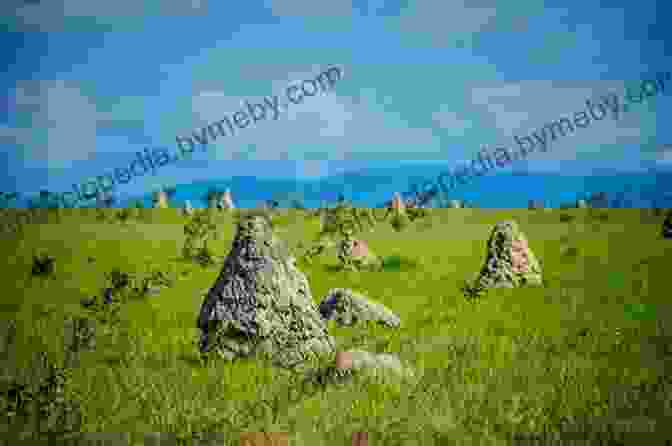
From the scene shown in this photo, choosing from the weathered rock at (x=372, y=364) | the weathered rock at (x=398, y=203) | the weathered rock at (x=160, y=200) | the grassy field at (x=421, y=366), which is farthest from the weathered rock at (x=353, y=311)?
the weathered rock at (x=160, y=200)

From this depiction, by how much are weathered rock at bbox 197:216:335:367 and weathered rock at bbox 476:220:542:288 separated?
24.4 ft

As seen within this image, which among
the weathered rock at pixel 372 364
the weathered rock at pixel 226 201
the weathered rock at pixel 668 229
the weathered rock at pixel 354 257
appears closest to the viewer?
the weathered rock at pixel 372 364

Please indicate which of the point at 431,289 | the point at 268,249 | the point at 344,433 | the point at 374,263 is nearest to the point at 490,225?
the point at 374,263

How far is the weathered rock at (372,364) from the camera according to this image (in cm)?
652

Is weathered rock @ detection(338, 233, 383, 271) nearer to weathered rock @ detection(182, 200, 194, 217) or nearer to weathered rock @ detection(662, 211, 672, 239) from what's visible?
weathered rock @ detection(662, 211, 672, 239)

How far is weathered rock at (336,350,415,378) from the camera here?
6518 millimetres

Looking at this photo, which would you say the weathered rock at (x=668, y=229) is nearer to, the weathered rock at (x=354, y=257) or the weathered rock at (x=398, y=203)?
the weathered rock at (x=354, y=257)

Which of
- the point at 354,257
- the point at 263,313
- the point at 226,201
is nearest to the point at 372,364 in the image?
the point at 263,313

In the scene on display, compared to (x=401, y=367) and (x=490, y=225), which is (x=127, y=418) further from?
(x=490, y=225)

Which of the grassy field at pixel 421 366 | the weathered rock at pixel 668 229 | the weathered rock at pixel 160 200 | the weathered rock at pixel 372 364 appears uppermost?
the weathered rock at pixel 160 200

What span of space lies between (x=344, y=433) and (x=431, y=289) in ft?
30.3

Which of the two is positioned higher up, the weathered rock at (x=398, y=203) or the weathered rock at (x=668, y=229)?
the weathered rock at (x=398, y=203)

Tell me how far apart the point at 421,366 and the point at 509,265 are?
7765mm

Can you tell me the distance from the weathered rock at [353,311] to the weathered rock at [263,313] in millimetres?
2231
